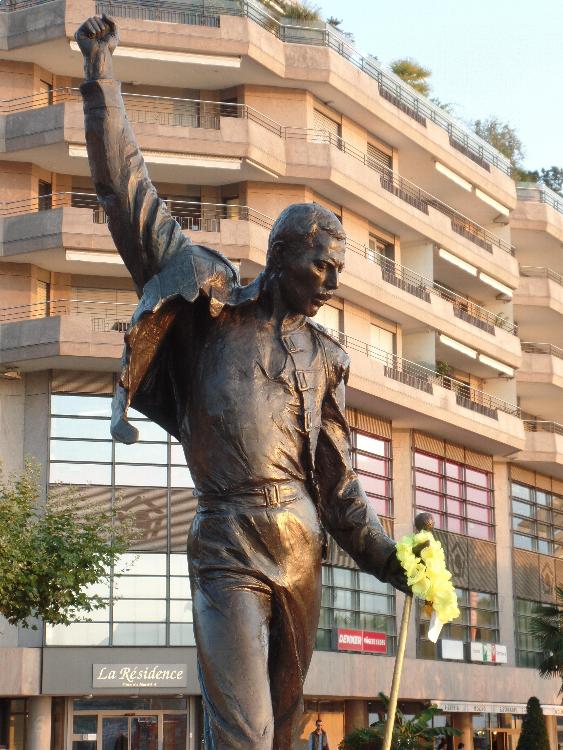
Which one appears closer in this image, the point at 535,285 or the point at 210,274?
the point at 210,274

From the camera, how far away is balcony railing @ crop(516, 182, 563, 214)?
6219 cm

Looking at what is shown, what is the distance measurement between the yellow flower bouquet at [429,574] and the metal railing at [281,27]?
4101 cm

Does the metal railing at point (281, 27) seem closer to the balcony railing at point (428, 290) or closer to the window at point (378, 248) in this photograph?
the window at point (378, 248)

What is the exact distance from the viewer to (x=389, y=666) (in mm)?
50125

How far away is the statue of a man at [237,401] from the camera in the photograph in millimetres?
5812

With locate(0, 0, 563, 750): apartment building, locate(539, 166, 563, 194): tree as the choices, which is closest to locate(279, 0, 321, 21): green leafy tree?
locate(0, 0, 563, 750): apartment building

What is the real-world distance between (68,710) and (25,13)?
60.9 ft

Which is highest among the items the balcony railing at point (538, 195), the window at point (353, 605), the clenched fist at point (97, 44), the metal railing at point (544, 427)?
the balcony railing at point (538, 195)

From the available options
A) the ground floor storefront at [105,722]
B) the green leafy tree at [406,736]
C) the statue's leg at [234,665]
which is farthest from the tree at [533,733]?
the statue's leg at [234,665]

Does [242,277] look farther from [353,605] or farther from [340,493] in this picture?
[340,493]

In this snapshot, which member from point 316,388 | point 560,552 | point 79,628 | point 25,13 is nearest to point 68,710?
point 79,628

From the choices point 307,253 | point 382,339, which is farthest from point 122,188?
point 382,339

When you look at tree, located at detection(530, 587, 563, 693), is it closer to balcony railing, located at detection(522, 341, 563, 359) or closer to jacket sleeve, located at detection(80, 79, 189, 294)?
balcony railing, located at detection(522, 341, 563, 359)

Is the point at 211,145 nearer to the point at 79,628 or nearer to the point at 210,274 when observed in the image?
the point at 79,628
